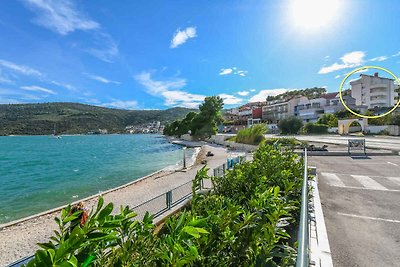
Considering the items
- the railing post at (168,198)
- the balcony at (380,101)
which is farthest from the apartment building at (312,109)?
the railing post at (168,198)

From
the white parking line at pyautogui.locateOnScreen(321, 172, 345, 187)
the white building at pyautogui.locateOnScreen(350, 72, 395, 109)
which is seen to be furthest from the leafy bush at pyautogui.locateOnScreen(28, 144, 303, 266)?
the white building at pyautogui.locateOnScreen(350, 72, 395, 109)

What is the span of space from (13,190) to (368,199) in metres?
27.3

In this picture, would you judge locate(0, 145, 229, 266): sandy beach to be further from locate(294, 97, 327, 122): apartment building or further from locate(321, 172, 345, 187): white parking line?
locate(294, 97, 327, 122): apartment building

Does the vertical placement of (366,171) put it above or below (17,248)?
above

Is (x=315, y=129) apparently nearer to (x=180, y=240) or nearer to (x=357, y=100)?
(x=357, y=100)

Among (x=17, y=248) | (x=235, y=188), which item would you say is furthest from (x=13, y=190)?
(x=235, y=188)

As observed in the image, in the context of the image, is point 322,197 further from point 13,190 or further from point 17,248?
point 13,190

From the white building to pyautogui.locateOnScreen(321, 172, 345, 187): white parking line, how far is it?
76.4 meters

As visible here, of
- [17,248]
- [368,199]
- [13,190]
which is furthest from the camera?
[13,190]

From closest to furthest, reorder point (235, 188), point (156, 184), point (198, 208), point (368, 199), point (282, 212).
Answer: point (282, 212) < point (198, 208) < point (235, 188) < point (368, 199) < point (156, 184)

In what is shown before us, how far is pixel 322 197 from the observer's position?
24.6ft

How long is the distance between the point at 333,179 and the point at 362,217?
4.75 meters

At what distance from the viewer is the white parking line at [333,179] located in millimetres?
9312

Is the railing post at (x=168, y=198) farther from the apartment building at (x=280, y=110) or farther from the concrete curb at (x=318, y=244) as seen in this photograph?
the apartment building at (x=280, y=110)
